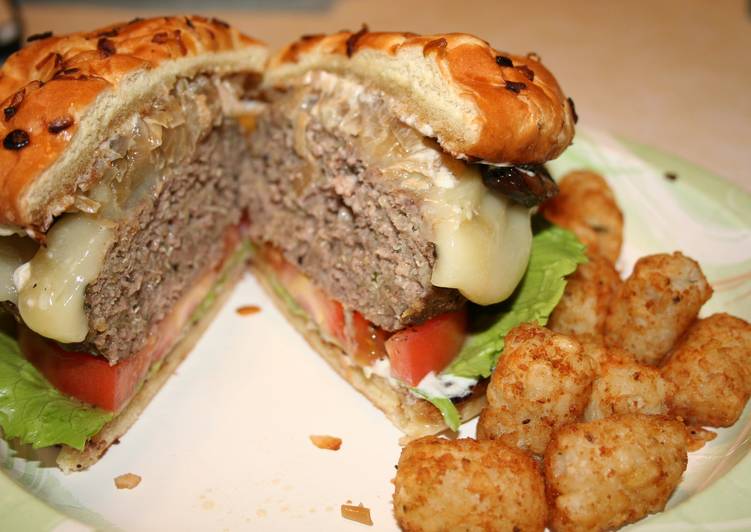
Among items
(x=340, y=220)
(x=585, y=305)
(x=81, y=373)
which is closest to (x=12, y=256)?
(x=81, y=373)

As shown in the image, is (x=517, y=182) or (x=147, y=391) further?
(x=147, y=391)

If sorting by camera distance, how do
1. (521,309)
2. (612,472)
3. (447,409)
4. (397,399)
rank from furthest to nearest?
1. (521,309)
2. (397,399)
3. (447,409)
4. (612,472)

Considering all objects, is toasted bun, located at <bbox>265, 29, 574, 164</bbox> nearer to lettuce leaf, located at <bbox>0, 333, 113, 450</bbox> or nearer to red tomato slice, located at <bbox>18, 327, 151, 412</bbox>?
red tomato slice, located at <bbox>18, 327, 151, 412</bbox>

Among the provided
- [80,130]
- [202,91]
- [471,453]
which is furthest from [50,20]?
[471,453]

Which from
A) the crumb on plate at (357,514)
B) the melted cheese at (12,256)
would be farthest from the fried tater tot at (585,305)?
the melted cheese at (12,256)

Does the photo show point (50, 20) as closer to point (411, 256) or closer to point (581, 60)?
point (581, 60)

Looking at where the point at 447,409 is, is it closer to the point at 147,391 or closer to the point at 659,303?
the point at 659,303

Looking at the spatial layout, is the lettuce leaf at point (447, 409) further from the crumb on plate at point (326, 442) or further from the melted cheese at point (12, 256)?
the melted cheese at point (12, 256)
